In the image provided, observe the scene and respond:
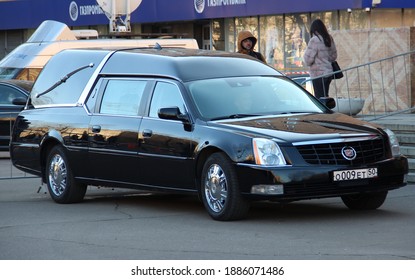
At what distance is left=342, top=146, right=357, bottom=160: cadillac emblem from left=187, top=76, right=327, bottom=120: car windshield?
3.81ft

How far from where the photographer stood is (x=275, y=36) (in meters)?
41.6

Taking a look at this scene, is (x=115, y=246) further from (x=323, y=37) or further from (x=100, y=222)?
(x=323, y=37)

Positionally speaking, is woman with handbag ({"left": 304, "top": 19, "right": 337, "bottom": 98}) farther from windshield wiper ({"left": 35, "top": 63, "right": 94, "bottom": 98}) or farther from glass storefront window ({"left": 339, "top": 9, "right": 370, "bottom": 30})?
glass storefront window ({"left": 339, "top": 9, "right": 370, "bottom": 30})

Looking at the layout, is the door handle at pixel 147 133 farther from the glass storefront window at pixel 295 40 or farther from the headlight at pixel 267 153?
the glass storefront window at pixel 295 40

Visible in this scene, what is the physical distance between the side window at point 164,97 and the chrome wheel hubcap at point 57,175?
5.71 feet

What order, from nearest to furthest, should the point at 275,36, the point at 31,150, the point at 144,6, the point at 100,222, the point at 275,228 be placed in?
the point at 275,228
the point at 100,222
the point at 31,150
the point at 275,36
the point at 144,6

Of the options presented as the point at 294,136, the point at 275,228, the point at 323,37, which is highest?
the point at 323,37

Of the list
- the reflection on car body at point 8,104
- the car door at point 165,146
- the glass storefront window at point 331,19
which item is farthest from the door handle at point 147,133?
the glass storefront window at point 331,19

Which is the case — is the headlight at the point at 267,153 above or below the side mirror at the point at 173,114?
below

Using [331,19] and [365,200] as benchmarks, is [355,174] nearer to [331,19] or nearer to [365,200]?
[365,200]

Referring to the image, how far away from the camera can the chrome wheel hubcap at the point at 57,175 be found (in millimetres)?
13266

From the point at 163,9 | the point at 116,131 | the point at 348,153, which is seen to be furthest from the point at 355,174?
the point at 163,9

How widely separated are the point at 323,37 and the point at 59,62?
548 centimetres
